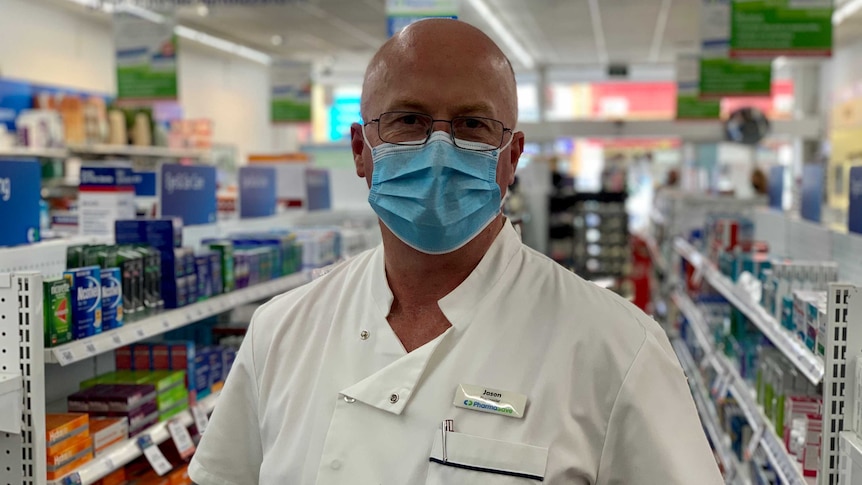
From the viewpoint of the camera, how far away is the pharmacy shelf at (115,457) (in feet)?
9.34

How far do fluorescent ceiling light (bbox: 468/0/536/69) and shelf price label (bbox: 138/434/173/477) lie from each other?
34.4 ft

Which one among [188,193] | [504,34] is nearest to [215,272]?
[188,193]

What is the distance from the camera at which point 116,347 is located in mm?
3125

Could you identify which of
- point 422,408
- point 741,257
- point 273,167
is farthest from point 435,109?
point 273,167

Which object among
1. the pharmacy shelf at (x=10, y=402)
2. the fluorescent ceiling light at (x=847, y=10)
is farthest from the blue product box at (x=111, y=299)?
the fluorescent ceiling light at (x=847, y=10)

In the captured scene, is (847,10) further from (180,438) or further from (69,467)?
(69,467)

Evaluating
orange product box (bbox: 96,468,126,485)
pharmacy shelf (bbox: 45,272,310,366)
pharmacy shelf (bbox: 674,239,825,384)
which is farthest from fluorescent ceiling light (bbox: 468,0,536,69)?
orange product box (bbox: 96,468,126,485)

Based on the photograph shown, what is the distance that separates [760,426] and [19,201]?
3.20 meters

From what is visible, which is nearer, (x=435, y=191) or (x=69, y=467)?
→ (x=435, y=191)

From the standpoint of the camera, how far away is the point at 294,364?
177 cm

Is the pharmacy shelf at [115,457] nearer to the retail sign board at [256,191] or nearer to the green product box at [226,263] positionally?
the green product box at [226,263]

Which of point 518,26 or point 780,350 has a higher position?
point 518,26

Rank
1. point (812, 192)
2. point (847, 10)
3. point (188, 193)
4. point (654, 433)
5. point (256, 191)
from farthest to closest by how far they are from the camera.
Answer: point (847, 10)
point (812, 192)
point (256, 191)
point (188, 193)
point (654, 433)

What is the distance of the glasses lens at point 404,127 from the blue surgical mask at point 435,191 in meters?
0.02
